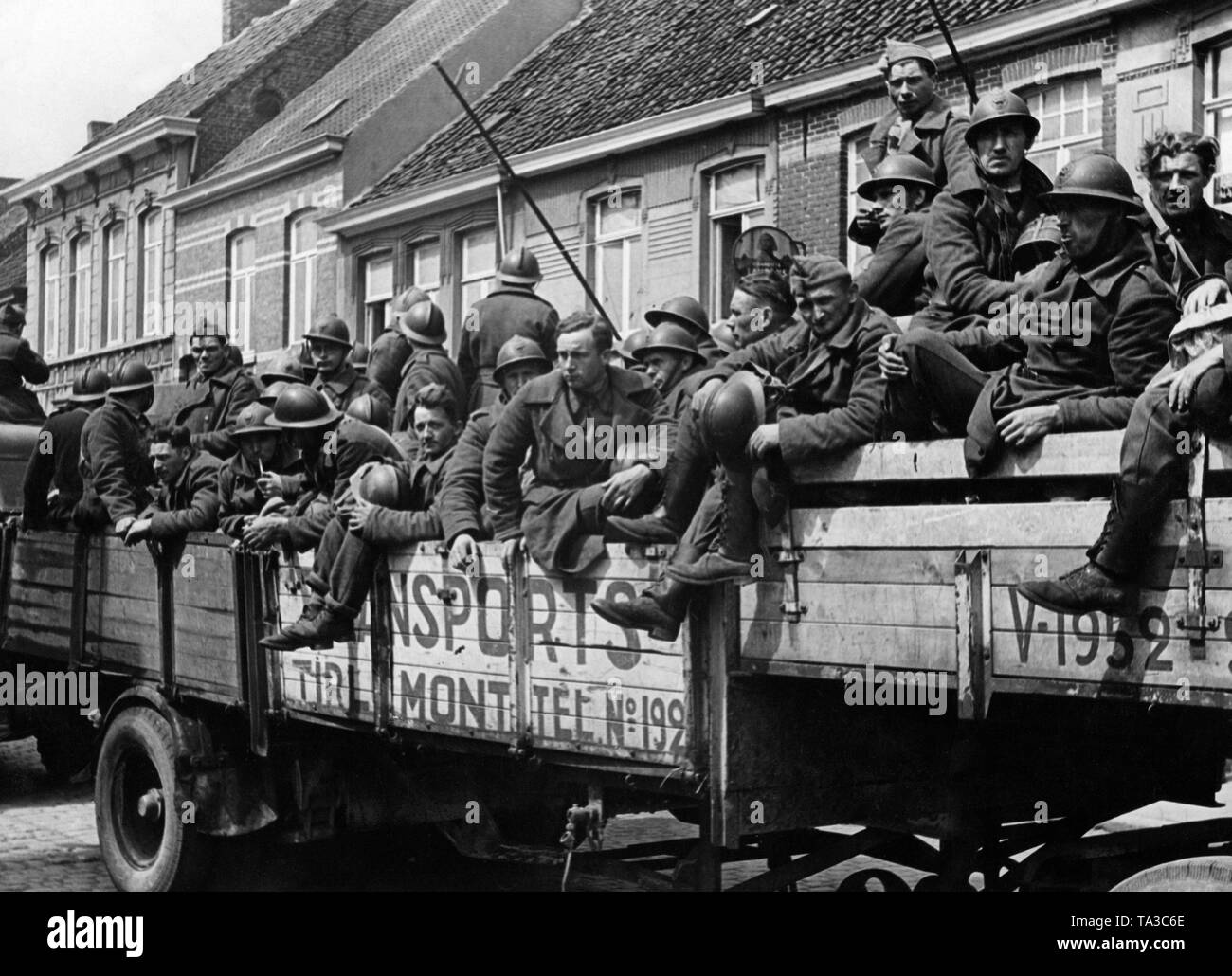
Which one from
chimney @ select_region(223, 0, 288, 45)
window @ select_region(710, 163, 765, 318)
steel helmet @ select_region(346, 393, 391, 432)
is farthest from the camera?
chimney @ select_region(223, 0, 288, 45)

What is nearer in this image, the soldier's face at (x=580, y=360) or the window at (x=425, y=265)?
the soldier's face at (x=580, y=360)

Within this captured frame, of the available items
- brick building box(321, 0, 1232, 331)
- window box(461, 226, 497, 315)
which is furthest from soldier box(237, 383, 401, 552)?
window box(461, 226, 497, 315)

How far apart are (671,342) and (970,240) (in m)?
1.47

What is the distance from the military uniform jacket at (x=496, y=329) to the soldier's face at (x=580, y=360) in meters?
2.85

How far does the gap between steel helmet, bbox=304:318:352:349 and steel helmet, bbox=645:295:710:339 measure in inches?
125

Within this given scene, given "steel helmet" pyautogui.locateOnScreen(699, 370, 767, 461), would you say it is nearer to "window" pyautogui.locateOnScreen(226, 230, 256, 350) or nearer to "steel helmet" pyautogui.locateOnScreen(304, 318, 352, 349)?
"steel helmet" pyautogui.locateOnScreen(304, 318, 352, 349)

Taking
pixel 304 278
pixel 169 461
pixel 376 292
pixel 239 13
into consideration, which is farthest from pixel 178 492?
pixel 239 13

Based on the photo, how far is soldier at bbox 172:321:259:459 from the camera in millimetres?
9516

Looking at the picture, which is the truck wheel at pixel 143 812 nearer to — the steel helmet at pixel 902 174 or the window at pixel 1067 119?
the steel helmet at pixel 902 174

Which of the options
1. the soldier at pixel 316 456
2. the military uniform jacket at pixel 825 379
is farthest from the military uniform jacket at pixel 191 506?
the military uniform jacket at pixel 825 379

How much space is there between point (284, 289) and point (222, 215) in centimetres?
218

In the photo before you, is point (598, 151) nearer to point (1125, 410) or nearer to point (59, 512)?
point (59, 512)

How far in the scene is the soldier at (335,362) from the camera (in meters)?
9.55
